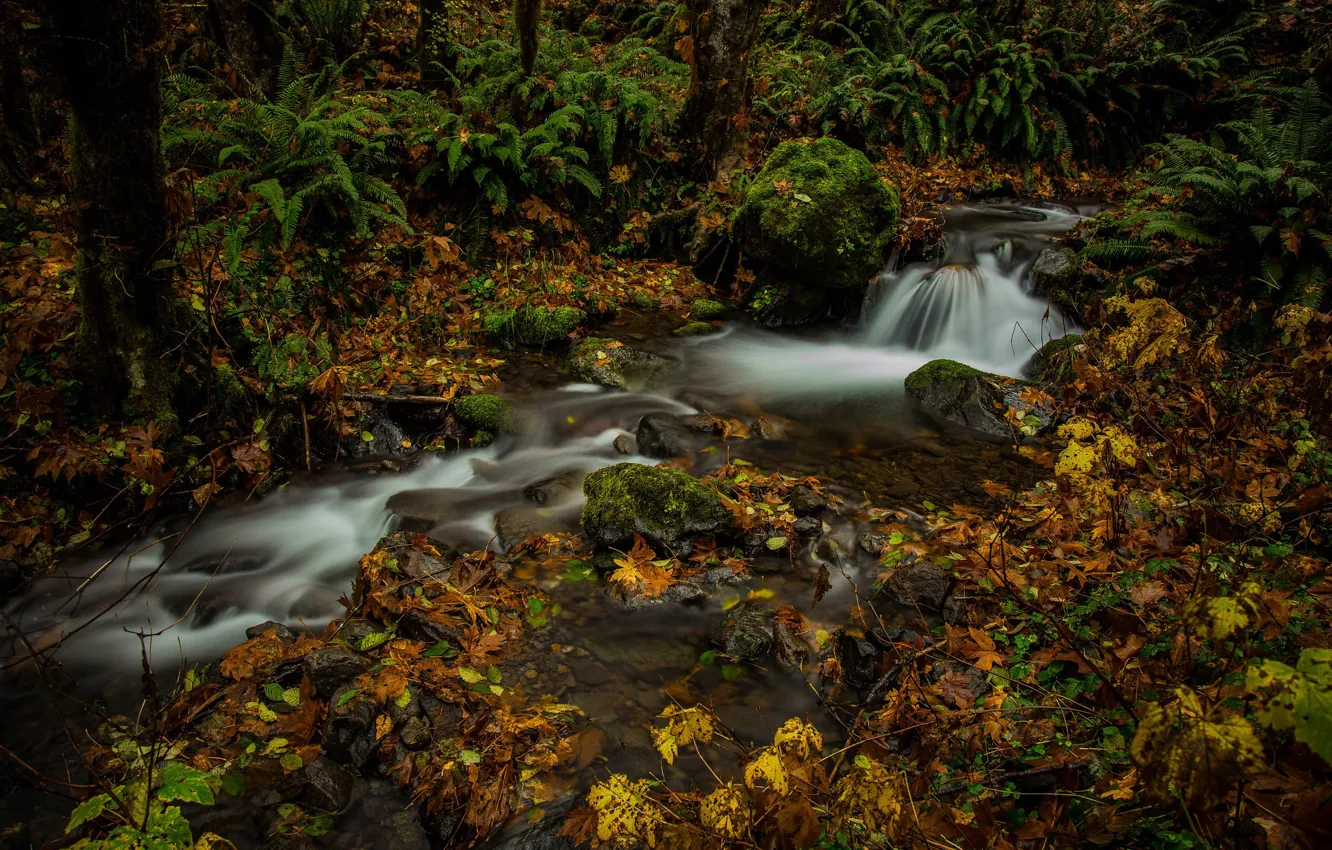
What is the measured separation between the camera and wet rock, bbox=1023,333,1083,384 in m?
6.43

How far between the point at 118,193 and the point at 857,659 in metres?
5.47

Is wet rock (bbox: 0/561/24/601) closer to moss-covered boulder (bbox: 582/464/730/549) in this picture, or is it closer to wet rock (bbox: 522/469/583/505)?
wet rock (bbox: 522/469/583/505)

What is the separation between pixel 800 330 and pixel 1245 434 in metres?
5.46

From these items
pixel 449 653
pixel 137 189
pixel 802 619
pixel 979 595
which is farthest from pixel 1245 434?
pixel 137 189

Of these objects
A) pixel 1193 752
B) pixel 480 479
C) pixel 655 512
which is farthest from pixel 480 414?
pixel 1193 752

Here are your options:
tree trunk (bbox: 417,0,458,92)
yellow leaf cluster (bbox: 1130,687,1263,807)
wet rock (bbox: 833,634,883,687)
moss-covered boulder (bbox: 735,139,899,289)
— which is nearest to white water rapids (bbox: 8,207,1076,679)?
moss-covered boulder (bbox: 735,139,899,289)

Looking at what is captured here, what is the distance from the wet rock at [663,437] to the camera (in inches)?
238

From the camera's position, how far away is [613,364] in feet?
25.0

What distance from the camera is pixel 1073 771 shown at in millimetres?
2248

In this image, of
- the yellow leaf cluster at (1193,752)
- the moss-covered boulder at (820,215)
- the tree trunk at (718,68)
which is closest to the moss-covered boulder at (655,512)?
the yellow leaf cluster at (1193,752)

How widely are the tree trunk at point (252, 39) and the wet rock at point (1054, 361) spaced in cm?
998

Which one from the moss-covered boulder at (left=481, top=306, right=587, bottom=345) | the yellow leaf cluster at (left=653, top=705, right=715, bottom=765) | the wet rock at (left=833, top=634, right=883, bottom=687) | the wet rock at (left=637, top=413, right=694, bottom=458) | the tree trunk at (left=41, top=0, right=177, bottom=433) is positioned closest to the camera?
the yellow leaf cluster at (left=653, top=705, right=715, bottom=765)

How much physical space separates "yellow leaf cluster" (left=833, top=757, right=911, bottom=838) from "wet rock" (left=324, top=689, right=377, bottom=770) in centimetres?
223

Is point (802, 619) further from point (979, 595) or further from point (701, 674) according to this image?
point (979, 595)
